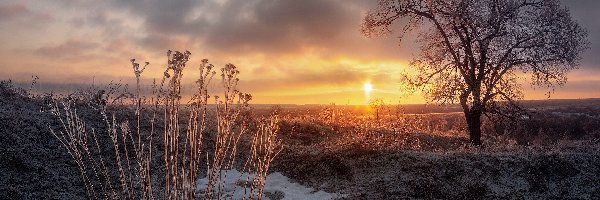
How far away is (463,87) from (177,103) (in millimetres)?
13292

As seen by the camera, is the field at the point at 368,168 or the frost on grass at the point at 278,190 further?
the frost on grass at the point at 278,190

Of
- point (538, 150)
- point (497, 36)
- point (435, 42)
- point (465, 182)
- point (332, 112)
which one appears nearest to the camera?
point (465, 182)

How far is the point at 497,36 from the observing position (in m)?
15.7

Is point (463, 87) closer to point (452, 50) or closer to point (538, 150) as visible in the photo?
point (452, 50)

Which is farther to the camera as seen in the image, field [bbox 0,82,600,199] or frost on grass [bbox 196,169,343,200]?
frost on grass [bbox 196,169,343,200]

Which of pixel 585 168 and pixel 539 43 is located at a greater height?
pixel 539 43

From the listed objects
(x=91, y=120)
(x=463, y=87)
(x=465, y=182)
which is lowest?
(x=465, y=182)

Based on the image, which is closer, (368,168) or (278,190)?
(278,190)

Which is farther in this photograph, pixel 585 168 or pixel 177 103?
pixel 585 168

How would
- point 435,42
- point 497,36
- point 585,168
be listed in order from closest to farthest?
1. point 585,168
2. point 497,36
3. point 435,42

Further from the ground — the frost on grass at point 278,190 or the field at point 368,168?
the field at point 368,168

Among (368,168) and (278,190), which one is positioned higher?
(368,168)

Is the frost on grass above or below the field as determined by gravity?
below

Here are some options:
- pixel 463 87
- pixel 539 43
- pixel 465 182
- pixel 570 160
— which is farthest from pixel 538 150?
pixel 539 43
